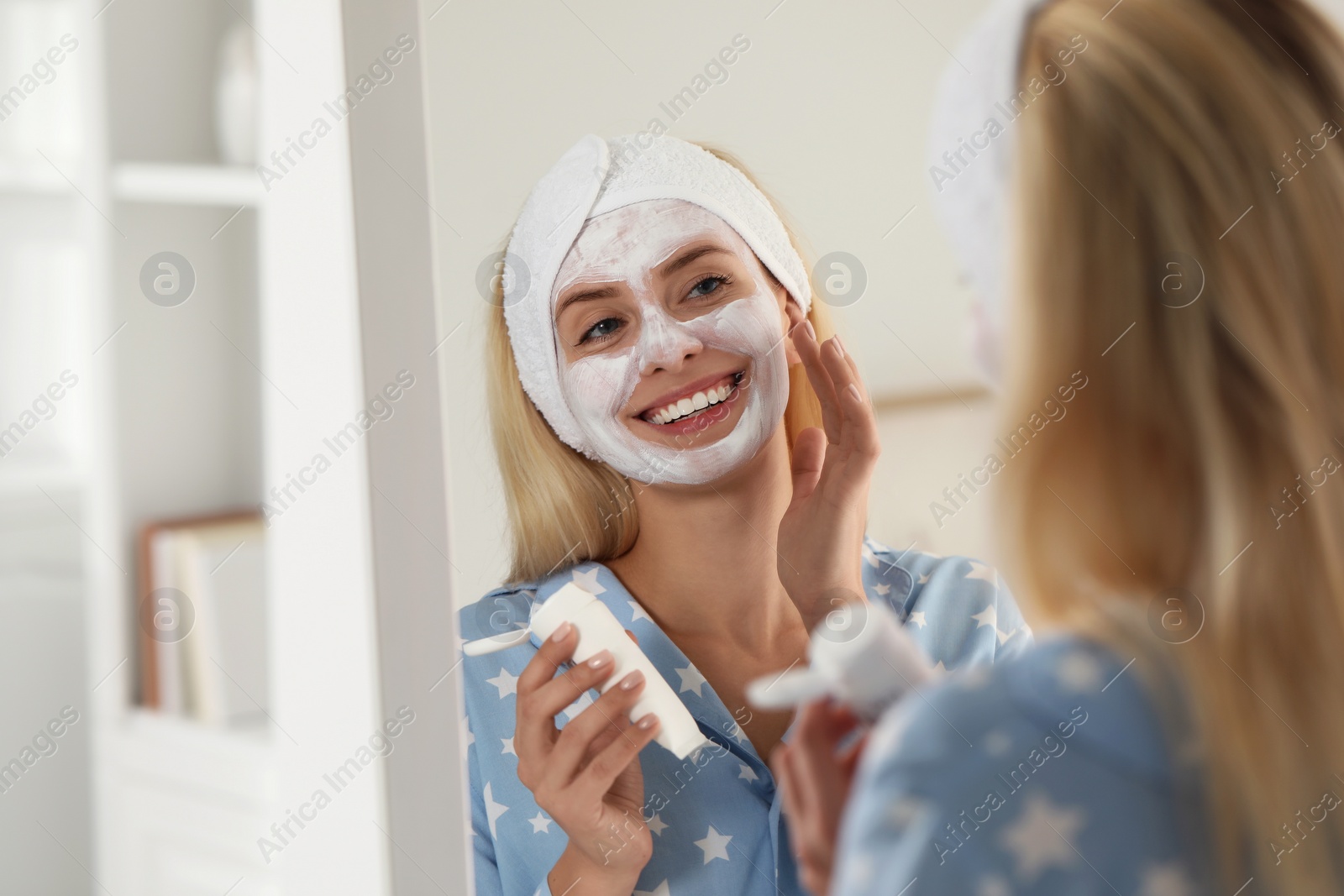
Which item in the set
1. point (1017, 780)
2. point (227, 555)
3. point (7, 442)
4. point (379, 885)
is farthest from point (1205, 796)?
point (7, 442)

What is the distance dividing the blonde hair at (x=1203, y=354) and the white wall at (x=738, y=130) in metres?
0.55

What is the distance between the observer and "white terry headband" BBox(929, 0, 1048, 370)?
1.47 feet

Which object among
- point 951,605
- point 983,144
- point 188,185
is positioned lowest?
point 951,605

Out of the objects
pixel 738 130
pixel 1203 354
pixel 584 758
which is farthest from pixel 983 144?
pixel 738 130

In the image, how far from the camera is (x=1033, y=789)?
1.32 feet

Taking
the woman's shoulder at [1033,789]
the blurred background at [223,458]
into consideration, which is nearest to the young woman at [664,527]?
the blurred background at [223,458]

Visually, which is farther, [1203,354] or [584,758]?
[584,758]

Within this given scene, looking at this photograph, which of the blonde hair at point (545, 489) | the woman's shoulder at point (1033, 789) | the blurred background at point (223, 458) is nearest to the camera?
the woman's shoulder at point (1033, 789)

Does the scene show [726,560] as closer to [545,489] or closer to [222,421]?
[545,489]

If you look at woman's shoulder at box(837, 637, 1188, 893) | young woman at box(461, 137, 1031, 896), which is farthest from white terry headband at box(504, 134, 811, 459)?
woman's shoulder at box(837, 637, 1188, 893)

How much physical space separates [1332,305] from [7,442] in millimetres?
795

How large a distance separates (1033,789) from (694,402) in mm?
476

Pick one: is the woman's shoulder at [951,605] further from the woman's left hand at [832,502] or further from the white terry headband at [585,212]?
the white terry headband at [585,212]

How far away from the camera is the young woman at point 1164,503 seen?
40cm
